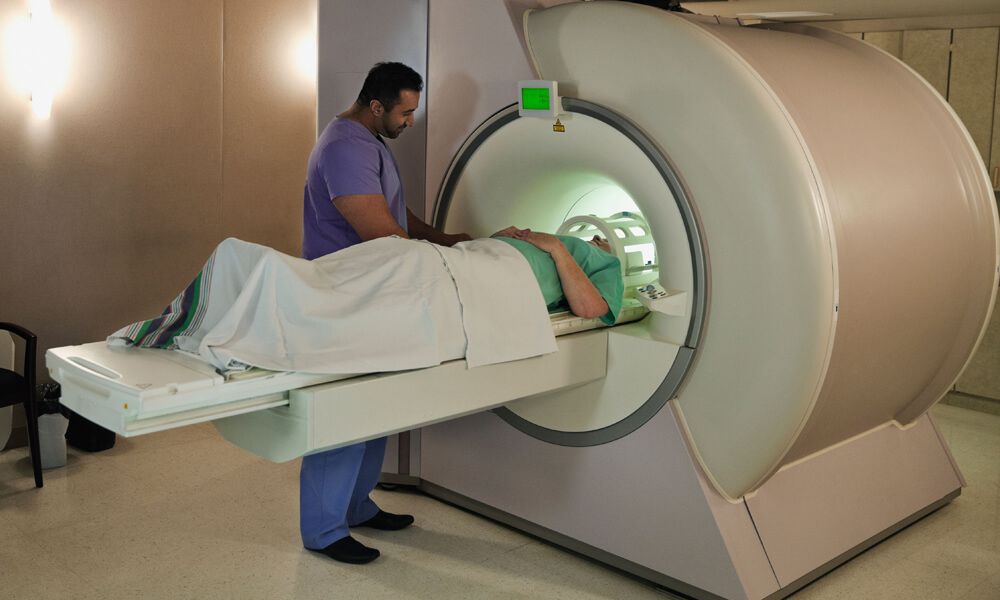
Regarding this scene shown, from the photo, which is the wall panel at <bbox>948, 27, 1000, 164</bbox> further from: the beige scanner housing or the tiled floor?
the tiled floor

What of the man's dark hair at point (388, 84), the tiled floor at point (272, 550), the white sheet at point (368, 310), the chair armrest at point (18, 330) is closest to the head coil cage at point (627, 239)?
the white sheet at point (368, 310)

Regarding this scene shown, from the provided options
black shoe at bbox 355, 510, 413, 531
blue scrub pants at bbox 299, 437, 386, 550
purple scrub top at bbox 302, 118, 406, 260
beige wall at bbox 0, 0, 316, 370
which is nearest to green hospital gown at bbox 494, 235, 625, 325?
purple scrub top at bbox 302, 118, 406, 260

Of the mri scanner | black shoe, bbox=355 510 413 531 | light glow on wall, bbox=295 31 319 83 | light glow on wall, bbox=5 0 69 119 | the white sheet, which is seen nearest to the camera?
the white sheet

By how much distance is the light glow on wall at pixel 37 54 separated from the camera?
3.30m

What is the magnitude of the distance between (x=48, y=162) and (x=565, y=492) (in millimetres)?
2308

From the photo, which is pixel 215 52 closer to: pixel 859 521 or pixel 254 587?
pixel 254 587

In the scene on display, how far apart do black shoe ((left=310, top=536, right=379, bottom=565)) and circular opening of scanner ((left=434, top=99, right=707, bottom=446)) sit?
1.83 ft

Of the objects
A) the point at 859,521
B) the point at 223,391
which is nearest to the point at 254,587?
the point at 223,391

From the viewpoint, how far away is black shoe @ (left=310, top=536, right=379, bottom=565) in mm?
2500

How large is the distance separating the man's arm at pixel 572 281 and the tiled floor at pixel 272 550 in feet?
2.44

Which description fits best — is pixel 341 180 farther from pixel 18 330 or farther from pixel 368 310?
pixel 18 330

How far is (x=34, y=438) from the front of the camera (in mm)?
2990

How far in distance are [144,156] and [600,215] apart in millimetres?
1900

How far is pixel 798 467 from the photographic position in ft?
8.09
